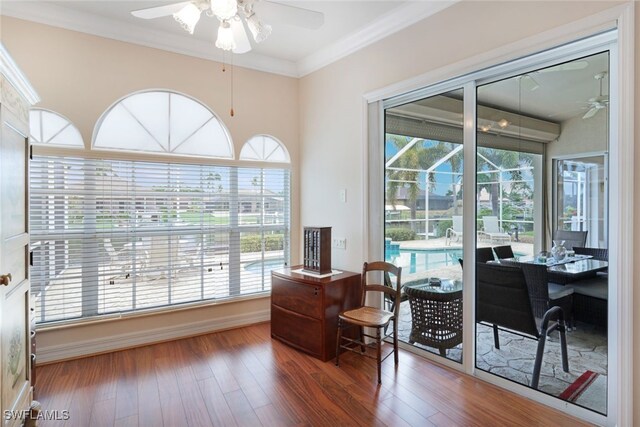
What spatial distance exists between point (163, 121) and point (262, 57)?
1.31 meters

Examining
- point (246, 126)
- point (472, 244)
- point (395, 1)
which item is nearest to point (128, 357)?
point (246, 126)

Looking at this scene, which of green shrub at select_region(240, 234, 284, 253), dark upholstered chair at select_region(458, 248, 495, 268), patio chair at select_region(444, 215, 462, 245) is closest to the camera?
dark upholstered chair at select_region(458, 248, 495, 268)

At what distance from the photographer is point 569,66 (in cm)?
216

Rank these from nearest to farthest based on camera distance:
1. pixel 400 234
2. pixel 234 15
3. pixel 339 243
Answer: pixel 234 15 → pixel 400 234 → pixel 339 243

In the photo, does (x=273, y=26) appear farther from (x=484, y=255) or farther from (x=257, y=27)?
(x=484, y=255)

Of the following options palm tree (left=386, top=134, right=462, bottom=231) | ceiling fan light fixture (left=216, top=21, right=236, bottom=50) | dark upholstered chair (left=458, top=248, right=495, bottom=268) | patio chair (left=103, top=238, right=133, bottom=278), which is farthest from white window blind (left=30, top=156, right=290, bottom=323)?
dark upholstered chair (left=458, top=248, right=495, bottom=268)

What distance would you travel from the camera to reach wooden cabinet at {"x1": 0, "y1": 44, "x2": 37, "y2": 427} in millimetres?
1688

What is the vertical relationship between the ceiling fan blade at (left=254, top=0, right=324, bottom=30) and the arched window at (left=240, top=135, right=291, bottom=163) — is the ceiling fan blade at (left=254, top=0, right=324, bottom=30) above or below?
above

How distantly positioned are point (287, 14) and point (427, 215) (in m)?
1.94

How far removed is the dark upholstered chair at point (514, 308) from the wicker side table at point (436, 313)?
0.21 metres

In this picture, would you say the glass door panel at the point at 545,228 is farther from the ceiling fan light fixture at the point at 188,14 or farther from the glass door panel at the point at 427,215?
the ceiling fan light fixture at the point at 188,14

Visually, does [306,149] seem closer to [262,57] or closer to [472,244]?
[262,57]

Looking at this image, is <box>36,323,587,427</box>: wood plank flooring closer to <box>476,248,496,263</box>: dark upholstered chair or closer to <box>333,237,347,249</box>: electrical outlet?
<box>476,248,496,263</box>: dark upholstered chair

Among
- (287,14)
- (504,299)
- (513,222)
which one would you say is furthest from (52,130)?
(504,299)
